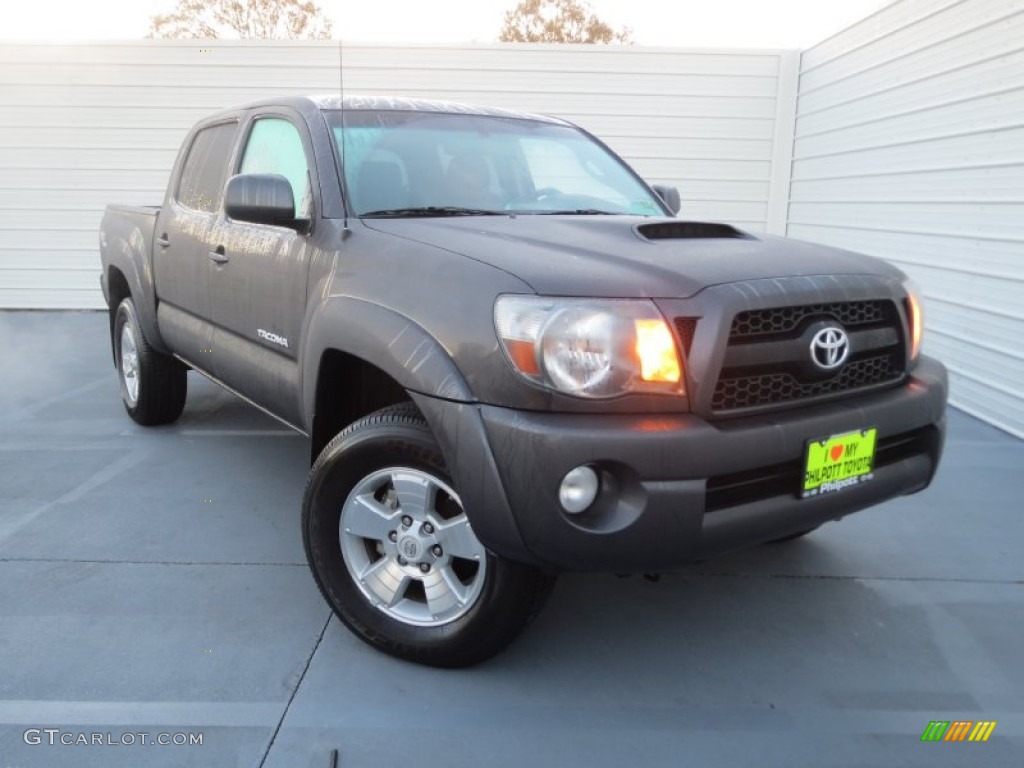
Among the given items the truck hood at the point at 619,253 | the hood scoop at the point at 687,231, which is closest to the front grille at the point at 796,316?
the truck hood at the point at 619,253

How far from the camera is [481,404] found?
2127 mm

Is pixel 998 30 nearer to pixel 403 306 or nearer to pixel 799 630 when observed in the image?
pixel 799 630

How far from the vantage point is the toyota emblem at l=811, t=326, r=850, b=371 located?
228 cm

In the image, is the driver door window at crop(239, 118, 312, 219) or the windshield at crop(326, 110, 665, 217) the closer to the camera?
the windshield at crop(326, 110, 665, 217)

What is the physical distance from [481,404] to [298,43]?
888 centimetres

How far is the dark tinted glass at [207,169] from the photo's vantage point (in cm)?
405

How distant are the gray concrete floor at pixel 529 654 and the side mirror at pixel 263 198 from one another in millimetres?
1354

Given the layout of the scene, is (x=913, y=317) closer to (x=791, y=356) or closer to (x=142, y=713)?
(x=791, y=356)

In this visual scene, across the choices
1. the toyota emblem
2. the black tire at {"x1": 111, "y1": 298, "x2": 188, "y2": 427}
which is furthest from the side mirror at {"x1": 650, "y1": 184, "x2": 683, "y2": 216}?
the black tire at {"x1": 111, "y1": 298, "x2": 188, "y2": 427}

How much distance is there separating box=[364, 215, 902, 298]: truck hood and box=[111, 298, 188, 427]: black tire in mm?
2705

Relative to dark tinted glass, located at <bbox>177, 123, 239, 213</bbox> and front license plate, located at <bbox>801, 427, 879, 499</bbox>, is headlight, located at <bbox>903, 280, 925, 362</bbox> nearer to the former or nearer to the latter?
front license plate, located at <bbox>801, 427, 879, 499</bbox>

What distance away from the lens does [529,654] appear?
265 cm

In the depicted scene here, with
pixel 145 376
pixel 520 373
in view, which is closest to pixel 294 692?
pixel 520 373

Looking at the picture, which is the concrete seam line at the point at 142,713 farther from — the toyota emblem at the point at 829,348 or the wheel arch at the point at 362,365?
the toyota emblem at the point at 829,348
